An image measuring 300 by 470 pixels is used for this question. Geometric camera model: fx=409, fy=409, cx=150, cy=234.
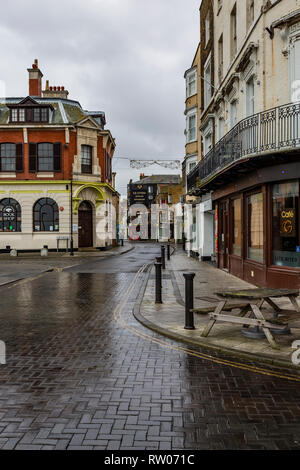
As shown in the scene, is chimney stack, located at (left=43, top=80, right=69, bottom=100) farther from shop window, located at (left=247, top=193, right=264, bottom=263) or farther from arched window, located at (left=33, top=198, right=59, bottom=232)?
shop window, located at (left=247, top=193, right=264, bottom=263)

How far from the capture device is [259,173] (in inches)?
493

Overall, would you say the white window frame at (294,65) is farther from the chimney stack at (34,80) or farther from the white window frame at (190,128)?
the chimney stack at (34,80)

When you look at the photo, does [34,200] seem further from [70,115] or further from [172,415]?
[172,415]

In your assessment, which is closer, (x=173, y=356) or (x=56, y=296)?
→ (x=173, y=356)

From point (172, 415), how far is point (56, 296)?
832 cm

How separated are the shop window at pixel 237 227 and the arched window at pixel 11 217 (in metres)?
20.3

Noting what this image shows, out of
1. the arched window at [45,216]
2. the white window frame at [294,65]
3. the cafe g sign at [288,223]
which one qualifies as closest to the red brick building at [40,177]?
the arched window at [45,216]

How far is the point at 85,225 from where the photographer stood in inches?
1309

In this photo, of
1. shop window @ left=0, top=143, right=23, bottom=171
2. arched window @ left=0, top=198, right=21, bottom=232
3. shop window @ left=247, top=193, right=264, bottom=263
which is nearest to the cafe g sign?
shop window @ left=247, top=193, right=264, bottom=263

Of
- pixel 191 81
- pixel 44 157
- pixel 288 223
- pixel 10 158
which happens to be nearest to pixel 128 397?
pixel 288 223

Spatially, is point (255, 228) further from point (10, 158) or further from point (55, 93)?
point (55, 93)

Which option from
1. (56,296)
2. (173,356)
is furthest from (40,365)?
(56,296)

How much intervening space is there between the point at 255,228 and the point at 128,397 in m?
10.2

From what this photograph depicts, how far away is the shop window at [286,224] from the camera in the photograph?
11375mm
